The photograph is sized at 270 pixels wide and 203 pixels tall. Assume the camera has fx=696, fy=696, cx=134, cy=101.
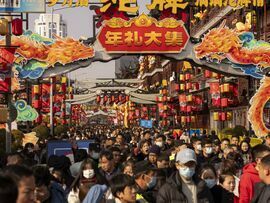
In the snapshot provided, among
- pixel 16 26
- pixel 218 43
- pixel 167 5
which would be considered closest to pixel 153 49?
pixel 167 5

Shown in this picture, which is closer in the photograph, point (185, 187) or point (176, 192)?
point (176, 192)

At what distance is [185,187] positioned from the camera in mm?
7512

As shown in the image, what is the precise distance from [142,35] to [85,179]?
17.0 metres

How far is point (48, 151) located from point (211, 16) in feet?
132

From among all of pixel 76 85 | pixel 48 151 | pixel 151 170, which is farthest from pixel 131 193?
pixel 76 85

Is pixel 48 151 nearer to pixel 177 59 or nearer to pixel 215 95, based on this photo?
pixel 177 59

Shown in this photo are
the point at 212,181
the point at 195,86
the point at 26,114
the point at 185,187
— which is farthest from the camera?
the point at 195,86

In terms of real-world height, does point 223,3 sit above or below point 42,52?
above

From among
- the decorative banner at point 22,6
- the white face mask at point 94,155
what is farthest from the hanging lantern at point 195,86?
the white face mask at point 94,155

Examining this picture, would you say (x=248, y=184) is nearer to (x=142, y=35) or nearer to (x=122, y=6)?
(x=142, y=35)

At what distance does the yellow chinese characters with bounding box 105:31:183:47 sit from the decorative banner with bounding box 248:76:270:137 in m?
3.55

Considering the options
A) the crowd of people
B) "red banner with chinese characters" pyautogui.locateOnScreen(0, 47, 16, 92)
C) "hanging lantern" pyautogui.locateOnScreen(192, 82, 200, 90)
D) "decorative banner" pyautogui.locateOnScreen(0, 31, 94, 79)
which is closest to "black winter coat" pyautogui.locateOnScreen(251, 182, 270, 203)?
the crowd of people

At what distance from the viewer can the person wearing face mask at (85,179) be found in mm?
7351

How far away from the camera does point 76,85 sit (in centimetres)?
8838
